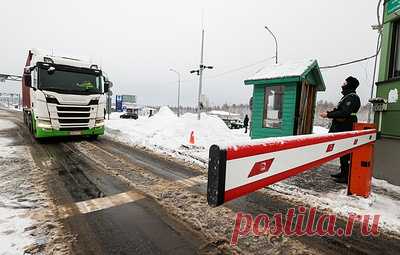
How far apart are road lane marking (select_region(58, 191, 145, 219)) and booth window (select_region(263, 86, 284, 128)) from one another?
6912 millimetres

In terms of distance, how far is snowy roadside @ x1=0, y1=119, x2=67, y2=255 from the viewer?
2562 millimetres

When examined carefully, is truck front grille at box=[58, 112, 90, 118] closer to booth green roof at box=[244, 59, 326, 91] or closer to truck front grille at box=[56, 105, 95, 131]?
truck front grille at box=[56, 105, 95, 131]

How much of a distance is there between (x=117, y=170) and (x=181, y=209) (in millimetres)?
2827

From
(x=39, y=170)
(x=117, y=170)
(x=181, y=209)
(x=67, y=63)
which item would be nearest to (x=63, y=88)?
(x=67, y=63)

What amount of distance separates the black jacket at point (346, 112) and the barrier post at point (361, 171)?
0.97 meters

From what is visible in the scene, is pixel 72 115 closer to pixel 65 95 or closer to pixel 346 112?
pixel 65 95

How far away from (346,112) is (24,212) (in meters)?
6.31

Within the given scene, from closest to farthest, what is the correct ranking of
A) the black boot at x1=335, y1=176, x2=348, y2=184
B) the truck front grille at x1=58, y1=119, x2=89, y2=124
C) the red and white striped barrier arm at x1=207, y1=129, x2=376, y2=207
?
the red and white striped barrier arm at x1=207, y1=129, x2=376, y2=207, the black boot at x1=335, y1=176, x2=348, y2=184, the truck front grille at x1=58, y1=119, x2=89, y2=124

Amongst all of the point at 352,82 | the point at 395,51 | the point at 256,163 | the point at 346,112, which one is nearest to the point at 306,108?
the point at 395,51

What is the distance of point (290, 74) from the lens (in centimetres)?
861

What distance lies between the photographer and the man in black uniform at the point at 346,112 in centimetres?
520

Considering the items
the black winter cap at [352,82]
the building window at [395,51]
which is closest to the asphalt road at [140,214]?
the black winter cap at [352,82]

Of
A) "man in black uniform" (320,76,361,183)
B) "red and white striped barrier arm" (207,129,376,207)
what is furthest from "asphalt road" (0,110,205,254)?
"man in black uniform" (320,76,361,183)

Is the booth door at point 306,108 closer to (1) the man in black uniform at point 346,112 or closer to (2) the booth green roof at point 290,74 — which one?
(2) the booth green roof at point 290,74
